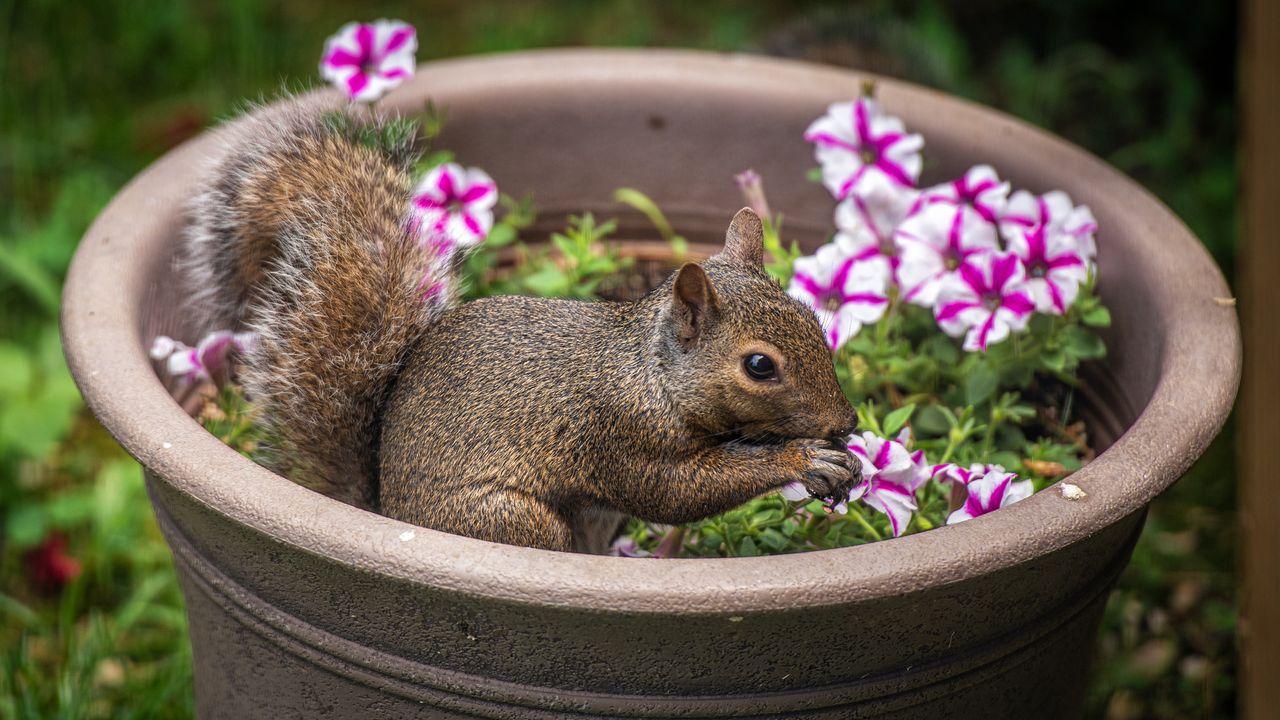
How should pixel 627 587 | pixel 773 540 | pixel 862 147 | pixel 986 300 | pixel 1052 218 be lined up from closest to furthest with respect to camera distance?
pixel 627 587, pixel 773 540, pixel 986 300, pixel 1052 218, pixel 862 147

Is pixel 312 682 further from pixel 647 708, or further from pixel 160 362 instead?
pixel 160 362

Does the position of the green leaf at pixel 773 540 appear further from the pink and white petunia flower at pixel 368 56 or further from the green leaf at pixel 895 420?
the pink and white petunia flower at pixel 368 56

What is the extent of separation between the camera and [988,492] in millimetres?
1509

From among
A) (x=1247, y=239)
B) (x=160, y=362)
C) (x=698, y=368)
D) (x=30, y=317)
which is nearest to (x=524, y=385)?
(x=698, y=368)

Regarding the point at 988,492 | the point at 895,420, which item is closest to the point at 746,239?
the point at 895,420

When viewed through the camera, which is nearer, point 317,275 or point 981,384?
point 317,275

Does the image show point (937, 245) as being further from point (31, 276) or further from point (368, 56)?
Answer: point (31, 276)

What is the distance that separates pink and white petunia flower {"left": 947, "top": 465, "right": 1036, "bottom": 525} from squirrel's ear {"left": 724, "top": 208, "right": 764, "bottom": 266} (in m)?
0.36

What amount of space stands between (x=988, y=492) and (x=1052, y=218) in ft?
1.76

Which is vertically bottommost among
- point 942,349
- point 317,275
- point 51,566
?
point 51,566

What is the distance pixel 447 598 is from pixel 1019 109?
305 cm

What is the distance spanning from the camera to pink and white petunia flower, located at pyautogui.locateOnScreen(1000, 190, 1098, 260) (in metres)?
1.83

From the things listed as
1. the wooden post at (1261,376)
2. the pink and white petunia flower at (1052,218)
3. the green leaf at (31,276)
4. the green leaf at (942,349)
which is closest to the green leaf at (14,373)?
the green leaf at (31,276)

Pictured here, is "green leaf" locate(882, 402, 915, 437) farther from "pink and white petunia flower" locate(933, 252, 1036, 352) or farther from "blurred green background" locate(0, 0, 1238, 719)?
"blurred green background" locate(0, 0, 1238, 719)
